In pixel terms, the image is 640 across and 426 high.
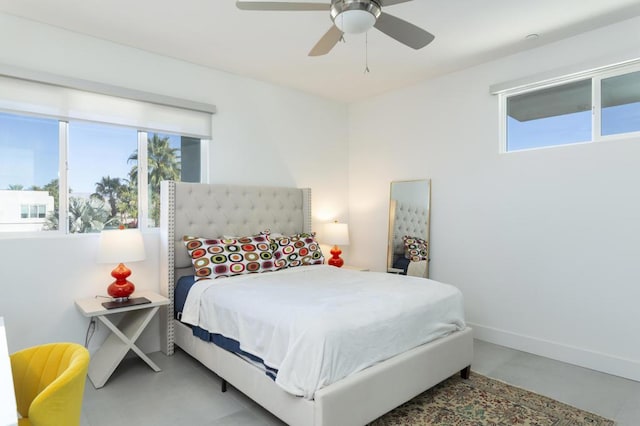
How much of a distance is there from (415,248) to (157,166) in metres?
2.84

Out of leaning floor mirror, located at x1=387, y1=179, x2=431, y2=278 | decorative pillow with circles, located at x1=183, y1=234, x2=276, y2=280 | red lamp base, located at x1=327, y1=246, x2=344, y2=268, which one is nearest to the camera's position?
decorative pillow with circles, located at x1=183, y1=234, x2=276, y2=280

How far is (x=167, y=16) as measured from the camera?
2.79 metres

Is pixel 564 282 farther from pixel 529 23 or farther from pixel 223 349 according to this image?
pixel 223 349

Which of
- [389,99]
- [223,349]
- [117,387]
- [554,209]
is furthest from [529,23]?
[117,387]

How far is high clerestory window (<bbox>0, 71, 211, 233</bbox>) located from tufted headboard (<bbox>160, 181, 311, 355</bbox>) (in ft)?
0.98

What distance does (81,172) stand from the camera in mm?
3176

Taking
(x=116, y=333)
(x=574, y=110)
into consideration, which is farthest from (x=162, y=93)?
(x=574, y=110)

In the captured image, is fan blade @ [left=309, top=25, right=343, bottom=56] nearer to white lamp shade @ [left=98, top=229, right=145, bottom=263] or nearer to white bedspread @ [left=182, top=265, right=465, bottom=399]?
white bedspread @ [left=182, top=265, right=465, bottom=399]

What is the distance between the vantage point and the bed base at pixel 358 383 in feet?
6.15

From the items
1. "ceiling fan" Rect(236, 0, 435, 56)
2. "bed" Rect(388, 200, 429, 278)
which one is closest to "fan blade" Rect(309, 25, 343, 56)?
"ceiling fan" Rect(236, 0, 435, 56)

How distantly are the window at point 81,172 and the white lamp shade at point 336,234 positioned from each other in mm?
1755

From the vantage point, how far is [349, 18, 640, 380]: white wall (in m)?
2.93

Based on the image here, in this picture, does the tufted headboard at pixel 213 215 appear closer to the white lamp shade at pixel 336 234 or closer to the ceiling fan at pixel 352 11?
the white lamp shade at pixel 336 234

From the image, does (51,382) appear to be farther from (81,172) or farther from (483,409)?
(483,409)
